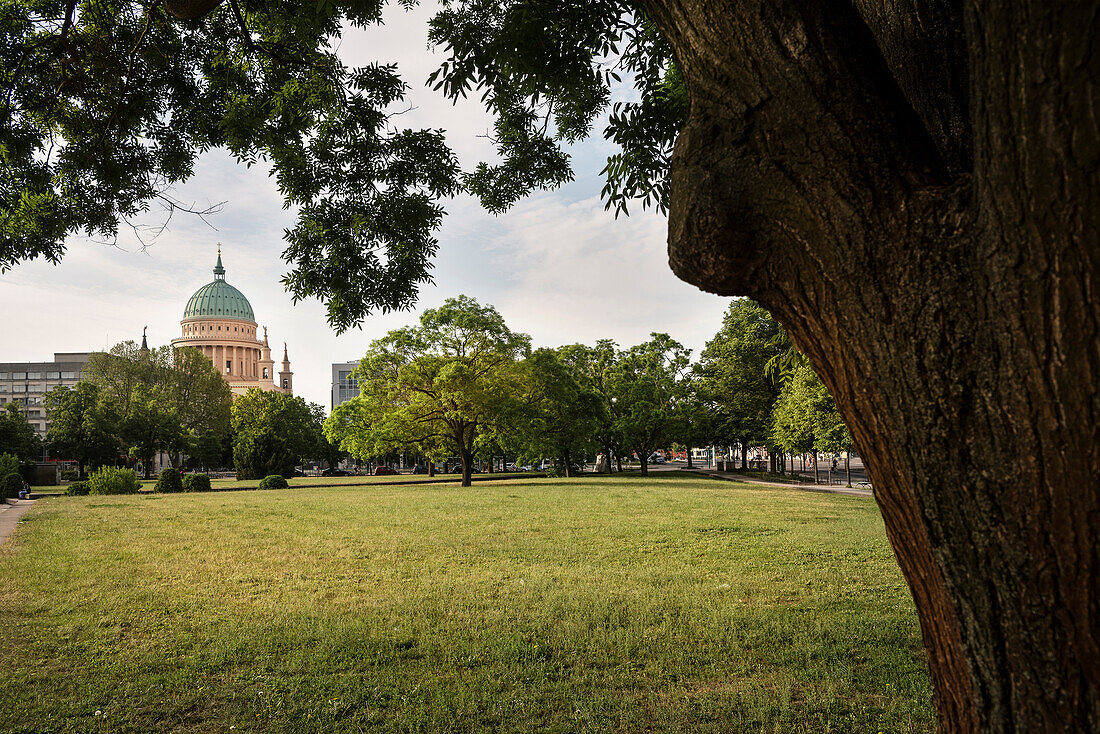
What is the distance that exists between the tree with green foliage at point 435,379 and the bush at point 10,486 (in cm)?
1532

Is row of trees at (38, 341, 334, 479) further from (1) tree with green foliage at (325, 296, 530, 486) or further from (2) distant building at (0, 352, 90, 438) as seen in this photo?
(2) distant building at (0, 352, 90, 438)

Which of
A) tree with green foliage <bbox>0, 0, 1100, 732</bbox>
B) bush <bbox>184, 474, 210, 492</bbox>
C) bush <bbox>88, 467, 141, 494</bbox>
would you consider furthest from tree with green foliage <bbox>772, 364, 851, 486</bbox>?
bush <bbox>88, 467, 141, 494</bbox>

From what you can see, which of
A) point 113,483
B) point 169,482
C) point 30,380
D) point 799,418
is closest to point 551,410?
point 799,418

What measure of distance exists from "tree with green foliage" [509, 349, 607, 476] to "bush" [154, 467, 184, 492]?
18426mm

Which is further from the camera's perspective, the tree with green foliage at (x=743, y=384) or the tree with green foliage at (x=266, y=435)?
the tree with green foliage at (x=266, y=435)

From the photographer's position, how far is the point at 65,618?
7.63m

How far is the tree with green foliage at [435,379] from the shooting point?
1337 inches

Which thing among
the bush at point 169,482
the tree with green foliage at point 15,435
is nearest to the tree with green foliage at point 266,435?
the bush at point 169,482

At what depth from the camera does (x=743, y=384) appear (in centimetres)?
4741

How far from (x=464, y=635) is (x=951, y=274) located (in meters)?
6.16

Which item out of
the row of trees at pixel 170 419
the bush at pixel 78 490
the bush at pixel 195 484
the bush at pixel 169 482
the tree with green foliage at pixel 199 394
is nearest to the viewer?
the bush at pixel 78 490

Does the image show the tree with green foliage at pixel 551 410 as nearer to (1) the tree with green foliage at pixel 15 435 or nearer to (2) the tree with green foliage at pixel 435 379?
(2) the tree with green foliage at pixel 435 379

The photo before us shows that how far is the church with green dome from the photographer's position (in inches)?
4724

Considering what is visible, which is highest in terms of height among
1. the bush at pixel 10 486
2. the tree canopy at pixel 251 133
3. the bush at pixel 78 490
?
the tree canopy at pixel 251 133
